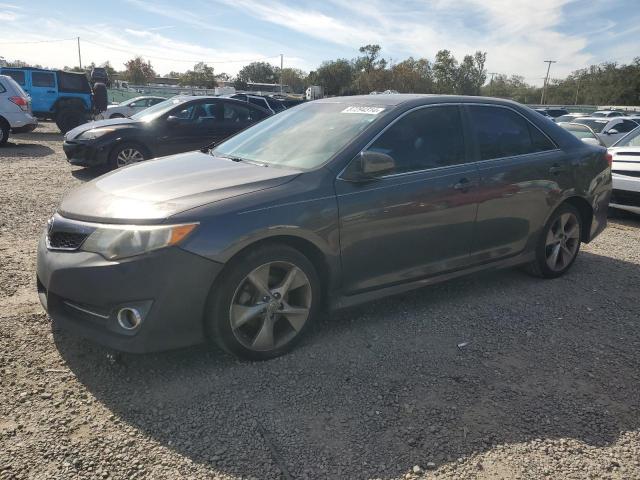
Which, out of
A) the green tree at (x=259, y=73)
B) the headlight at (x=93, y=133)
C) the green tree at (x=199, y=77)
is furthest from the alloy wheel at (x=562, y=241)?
the green tree at (x=259, y=73)

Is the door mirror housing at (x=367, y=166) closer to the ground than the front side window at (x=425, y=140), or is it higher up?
closer to the ground

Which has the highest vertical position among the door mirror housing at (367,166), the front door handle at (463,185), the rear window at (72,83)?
the rear window at (72,83)

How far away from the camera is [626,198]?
743cm

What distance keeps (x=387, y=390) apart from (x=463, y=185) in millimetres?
1764

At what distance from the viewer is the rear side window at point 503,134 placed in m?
4.18

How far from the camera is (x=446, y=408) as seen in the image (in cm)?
278

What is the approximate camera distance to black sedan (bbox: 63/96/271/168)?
876cm

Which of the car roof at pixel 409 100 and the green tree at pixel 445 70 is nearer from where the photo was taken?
the car roof at pixel 409 100

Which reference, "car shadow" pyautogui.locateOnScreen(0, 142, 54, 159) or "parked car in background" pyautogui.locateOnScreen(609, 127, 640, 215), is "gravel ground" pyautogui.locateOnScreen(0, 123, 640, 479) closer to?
"parked car in background" pyautogui.locateOnScreen(609, 127, 640, 215)

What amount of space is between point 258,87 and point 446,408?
6989cm

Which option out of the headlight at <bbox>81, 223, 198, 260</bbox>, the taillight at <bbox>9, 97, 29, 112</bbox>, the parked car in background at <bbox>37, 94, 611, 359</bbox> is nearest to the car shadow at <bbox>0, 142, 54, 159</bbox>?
the taillight at <bbox>9, 97, 29, 112</bbox>

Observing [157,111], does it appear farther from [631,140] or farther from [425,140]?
[631,140]

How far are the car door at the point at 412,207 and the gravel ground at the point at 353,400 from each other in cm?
46

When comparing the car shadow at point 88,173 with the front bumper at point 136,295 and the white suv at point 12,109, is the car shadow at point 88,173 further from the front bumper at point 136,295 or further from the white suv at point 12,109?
the front bumper at point 136,295
